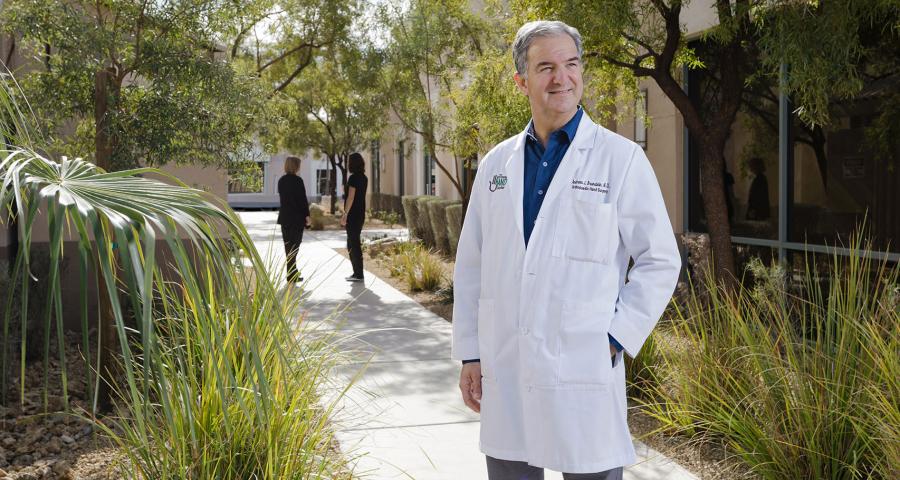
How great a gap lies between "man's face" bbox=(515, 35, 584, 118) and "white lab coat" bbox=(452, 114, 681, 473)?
10cm

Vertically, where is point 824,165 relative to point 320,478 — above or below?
above

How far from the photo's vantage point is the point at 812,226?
336 inches

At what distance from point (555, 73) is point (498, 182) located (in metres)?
0.38

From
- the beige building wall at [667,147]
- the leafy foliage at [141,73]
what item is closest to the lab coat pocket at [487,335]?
the leafy foliage at [141,73]

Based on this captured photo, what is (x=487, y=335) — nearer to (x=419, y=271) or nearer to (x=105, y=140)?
(x=105, y=140)

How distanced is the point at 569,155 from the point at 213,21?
4.72 m

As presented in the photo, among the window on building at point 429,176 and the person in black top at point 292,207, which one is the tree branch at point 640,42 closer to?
the person in black top at point 292,207

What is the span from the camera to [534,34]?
2.80 metres

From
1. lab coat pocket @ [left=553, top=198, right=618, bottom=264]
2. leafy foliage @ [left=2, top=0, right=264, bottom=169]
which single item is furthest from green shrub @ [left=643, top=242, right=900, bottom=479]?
leafy foliage @ [left=2, top=0, right=264, bottom=169]

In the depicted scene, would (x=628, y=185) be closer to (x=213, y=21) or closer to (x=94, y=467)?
(x=94, y=467)

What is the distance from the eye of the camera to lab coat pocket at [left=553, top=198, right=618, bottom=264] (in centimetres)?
265

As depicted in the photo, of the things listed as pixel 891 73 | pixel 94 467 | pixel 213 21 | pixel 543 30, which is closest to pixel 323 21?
pixel 213 21

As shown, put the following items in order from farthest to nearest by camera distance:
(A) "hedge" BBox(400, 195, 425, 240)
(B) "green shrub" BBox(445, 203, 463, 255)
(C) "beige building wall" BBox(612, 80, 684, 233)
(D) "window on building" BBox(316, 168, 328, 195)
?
(D) "window on building" BBox(316, 168, 328, 195)
(A) "hedge" BBox(400, 195, 425, 240)
(B) "green shrub" BBox(445, 203, 463, 255)
(C) "beige building wall" BBox(612, 80, 684, 233)

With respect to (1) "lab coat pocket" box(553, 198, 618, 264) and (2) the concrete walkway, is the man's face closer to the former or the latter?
(1) "lab coat pocket" box(553, 198, 618, 264)
